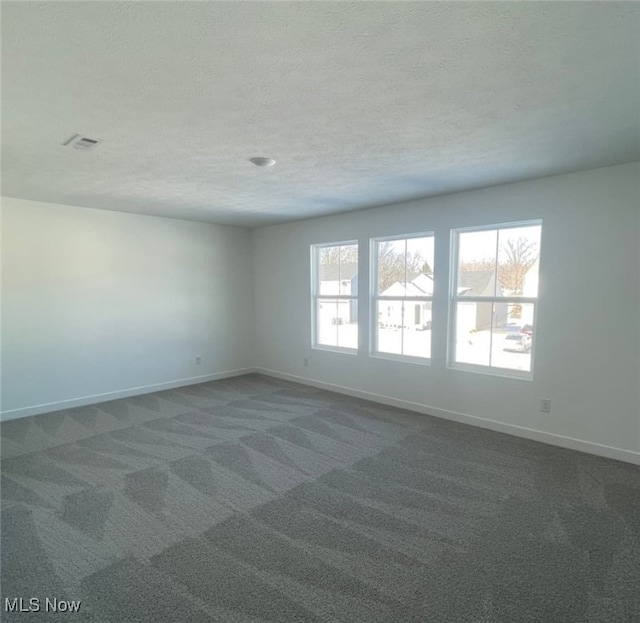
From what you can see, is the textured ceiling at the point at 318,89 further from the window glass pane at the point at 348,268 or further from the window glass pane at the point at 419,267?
the window glass pane at the point at 348,268

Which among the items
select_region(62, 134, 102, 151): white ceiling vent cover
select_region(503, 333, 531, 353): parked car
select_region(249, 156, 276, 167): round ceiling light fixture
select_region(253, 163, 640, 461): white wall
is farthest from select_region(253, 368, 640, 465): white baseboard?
select_region(62, 134, 102, 151): white ceiling vent cover

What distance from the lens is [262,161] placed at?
9.62ft

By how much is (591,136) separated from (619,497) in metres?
2.50

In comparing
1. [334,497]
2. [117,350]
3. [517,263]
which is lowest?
[334,497]

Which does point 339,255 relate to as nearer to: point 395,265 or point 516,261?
point 395,265

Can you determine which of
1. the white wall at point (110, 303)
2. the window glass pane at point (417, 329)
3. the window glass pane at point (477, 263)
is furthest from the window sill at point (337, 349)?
the window glass pane at point (477, 263)

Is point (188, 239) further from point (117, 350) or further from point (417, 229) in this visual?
point (417, 229)

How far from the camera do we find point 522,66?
1.69 m

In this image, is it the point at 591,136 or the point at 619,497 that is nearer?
the point at 591,136

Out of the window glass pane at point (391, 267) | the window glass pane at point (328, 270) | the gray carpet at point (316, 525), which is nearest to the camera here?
the gray carpet at point (316, 525)

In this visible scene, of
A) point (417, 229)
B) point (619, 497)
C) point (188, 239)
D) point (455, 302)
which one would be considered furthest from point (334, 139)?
point (188, 239)

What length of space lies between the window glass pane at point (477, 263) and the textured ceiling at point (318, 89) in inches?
30.5

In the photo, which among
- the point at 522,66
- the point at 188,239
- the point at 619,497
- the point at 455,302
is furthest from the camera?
the point at 188,239

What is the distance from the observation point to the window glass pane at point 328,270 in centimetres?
550
